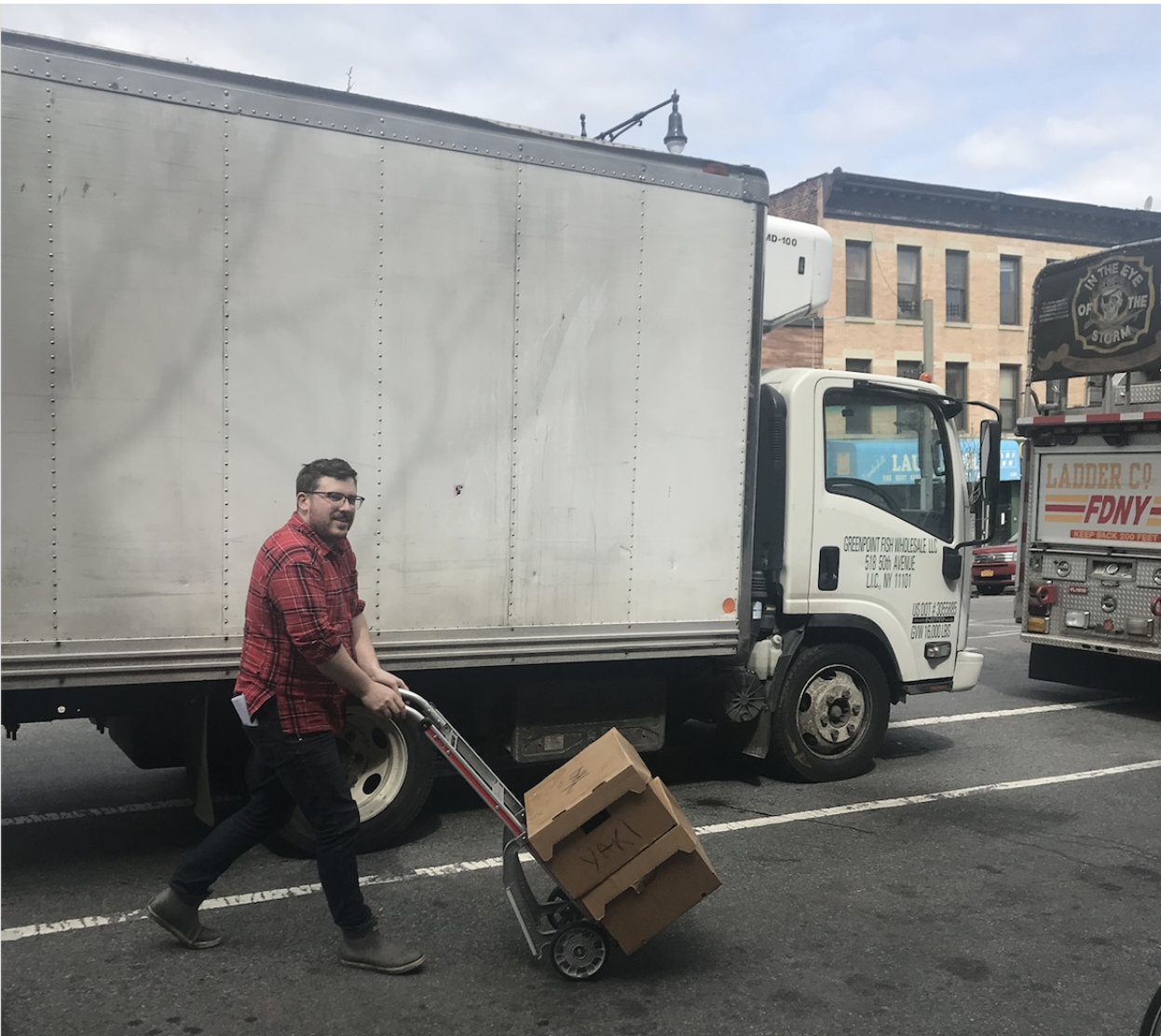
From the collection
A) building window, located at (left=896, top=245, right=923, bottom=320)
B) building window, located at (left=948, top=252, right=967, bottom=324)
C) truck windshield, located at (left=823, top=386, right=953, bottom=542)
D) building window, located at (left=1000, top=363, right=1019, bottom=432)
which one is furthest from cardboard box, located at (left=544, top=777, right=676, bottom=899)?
building window, located at (left=1000, top=363, right=1019, bottom=432)

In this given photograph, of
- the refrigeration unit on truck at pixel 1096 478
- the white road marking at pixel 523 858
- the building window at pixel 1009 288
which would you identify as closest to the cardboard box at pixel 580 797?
the white road marking at pixel 523 858

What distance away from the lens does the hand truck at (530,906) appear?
4.00 meters

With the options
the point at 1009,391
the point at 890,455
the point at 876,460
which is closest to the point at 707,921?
the point at 876,460

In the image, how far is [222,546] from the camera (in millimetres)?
4816

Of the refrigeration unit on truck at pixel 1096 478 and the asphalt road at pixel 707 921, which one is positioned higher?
the refrigeration unit on truck at pixel 1096 478

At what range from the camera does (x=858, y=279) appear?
2848 centimetres

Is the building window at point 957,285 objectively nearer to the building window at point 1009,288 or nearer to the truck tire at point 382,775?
the building window at point 1009,288

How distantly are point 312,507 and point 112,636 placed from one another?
4.26 feet

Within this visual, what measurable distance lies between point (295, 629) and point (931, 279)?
92.9 ft

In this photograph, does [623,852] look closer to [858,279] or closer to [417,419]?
[417,419]

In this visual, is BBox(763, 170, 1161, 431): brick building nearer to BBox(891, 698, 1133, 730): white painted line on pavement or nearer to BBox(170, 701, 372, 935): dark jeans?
BBox(891, 698, 1133, 730): white painted line on pavement

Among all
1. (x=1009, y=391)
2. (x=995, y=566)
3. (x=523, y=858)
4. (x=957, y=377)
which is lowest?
(x=523, y=858)

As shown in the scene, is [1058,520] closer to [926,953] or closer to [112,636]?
[926,953]

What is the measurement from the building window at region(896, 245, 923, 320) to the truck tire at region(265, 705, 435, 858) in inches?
1021
